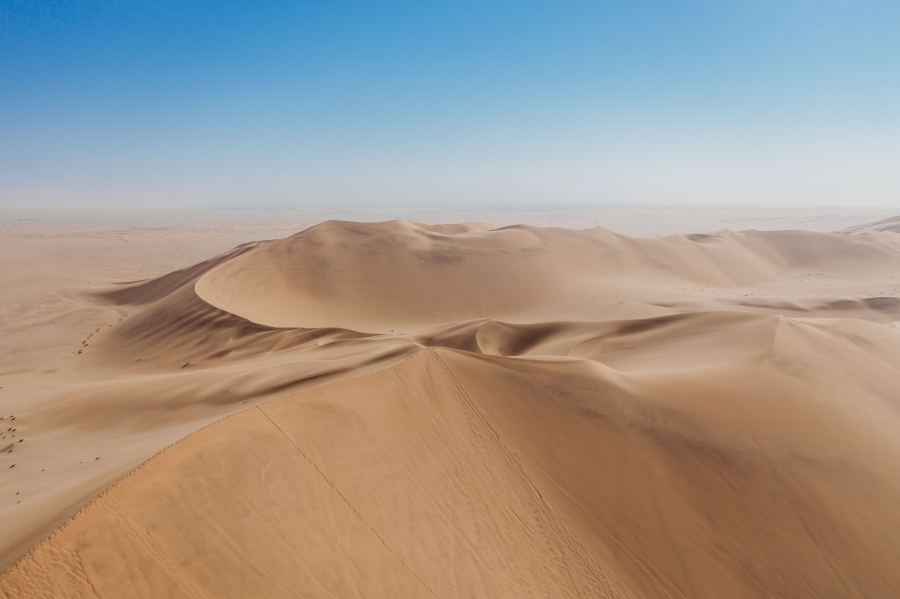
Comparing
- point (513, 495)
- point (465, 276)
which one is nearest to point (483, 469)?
point (513, 495)

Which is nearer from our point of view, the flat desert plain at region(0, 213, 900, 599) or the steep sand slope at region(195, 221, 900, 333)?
the flat desert plain at region(0, 213, 900, 599)

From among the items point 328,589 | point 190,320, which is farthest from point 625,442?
point 190,320

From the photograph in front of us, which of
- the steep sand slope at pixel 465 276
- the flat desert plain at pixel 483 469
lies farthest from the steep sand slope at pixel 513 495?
the steep sand slope at pixel 465 276

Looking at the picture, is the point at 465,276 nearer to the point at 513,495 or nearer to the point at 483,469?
the point at 483,469

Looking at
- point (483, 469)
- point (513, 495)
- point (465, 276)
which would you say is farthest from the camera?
point (465, 276)

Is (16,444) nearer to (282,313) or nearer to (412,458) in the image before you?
(412,458)

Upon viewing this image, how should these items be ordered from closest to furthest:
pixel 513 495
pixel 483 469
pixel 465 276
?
1. pixel 513 495
2. pixel 483 469
3. pixel 465 276

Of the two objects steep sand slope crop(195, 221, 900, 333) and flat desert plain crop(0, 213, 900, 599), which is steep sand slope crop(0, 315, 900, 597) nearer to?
flat desert plain crop(0, 213, 900, 599)

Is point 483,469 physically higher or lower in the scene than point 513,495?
higher

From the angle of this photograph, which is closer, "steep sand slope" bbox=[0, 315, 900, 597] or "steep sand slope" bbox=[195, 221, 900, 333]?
"steep sand slope" bbox=[0, 315, 900, 597]

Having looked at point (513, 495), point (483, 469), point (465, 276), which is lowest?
point (513, 495)

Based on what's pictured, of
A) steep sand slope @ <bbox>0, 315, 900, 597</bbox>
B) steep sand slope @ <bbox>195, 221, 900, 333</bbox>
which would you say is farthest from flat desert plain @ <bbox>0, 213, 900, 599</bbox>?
steep sand slope @ <bbox>195, 221, 900, 333</bbox>
